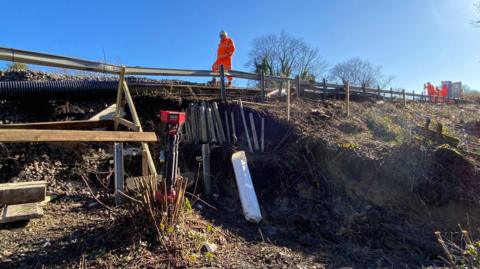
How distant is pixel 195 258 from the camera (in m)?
3.11

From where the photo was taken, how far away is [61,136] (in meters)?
3.09

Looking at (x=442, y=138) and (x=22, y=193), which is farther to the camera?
(x=442, y=138)

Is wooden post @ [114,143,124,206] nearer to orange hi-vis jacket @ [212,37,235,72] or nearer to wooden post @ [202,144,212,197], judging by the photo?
wooden post @ [202,144,212,197]

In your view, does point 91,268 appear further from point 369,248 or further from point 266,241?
point 369,248

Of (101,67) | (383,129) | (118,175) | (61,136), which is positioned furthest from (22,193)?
(383,129)

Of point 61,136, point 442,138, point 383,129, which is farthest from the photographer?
point 383,129

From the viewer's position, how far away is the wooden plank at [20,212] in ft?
11.9

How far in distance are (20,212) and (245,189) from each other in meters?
3.01

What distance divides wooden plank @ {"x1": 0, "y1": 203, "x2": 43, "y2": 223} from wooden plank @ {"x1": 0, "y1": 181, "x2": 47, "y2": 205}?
0.06 metres

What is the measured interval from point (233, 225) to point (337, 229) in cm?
161

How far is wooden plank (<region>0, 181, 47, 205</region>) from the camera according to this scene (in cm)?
383

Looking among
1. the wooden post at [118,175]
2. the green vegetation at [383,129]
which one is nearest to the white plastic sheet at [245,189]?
the wooden post at [118,175]

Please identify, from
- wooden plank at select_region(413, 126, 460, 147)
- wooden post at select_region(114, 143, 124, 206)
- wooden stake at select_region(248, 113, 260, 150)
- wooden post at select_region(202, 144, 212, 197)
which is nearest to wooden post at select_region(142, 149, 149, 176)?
wooden post at select_region(114, 143, 124, 206)

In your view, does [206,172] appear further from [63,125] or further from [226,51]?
[226,51]
